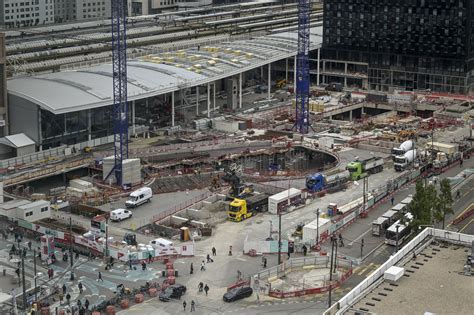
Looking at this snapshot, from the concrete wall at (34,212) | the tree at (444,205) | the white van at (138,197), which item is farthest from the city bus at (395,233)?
the concrete wall at (34,212)

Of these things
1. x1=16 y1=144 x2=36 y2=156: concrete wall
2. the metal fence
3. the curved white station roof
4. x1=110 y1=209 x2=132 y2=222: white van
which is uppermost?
the curved white station roof

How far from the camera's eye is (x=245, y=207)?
5422 centimetres

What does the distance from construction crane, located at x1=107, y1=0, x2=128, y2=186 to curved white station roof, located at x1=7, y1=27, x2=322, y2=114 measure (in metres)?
4.61

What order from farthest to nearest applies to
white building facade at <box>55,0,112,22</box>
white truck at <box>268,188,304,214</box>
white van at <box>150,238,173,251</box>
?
white building facade at <box>55,0,112,22</box> → white truck at <box>268,188,304,214</box> → white van at <box>150,238,173,251</box>

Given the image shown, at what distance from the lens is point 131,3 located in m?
150

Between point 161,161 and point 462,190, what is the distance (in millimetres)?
22468

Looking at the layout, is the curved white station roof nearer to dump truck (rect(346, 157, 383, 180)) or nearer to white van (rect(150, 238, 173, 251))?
dump truck (rect(346, 157, 383, 180))

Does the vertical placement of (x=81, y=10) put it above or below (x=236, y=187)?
above

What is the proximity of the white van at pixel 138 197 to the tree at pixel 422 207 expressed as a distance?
1742 cm

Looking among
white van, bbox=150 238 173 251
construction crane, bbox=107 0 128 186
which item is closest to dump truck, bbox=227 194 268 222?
white van, bbox=150 238 173 251

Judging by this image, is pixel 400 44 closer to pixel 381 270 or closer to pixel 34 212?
pixel 34 212

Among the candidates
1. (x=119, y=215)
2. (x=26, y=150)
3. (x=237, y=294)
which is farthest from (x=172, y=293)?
(x=26, y=150)

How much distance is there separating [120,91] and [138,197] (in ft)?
30.3

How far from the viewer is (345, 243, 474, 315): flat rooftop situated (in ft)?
94.3
